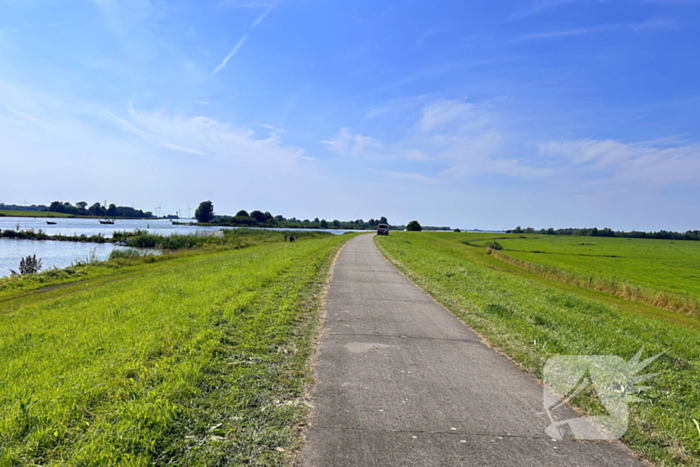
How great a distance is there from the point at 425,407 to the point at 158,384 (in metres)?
3.19

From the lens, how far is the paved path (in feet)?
10.6

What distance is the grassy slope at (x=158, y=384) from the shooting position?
3.16 metres

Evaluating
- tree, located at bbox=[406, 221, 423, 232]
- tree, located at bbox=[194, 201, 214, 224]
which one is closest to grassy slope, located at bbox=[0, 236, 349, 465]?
tree, located at bbox=[406, 221, 423, 232]

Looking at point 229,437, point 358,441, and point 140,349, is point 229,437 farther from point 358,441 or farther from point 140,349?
point 140,349

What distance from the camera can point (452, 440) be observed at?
11.3ft

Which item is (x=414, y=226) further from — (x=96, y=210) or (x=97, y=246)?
(x=96, y=210)

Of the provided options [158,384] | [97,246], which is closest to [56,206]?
[97,246]

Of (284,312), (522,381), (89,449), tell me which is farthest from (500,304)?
(89,449)

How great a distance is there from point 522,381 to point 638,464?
1792 millimetres

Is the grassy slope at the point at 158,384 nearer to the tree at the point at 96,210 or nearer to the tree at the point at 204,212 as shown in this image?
the tree at the point at 204,212

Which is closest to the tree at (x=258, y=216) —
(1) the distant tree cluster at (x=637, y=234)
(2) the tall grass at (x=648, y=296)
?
(1) the distant tree cluster at (x=637, y=234)

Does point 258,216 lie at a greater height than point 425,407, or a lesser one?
greater

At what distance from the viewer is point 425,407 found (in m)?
4.09

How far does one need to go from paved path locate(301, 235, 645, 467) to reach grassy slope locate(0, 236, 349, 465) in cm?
41
